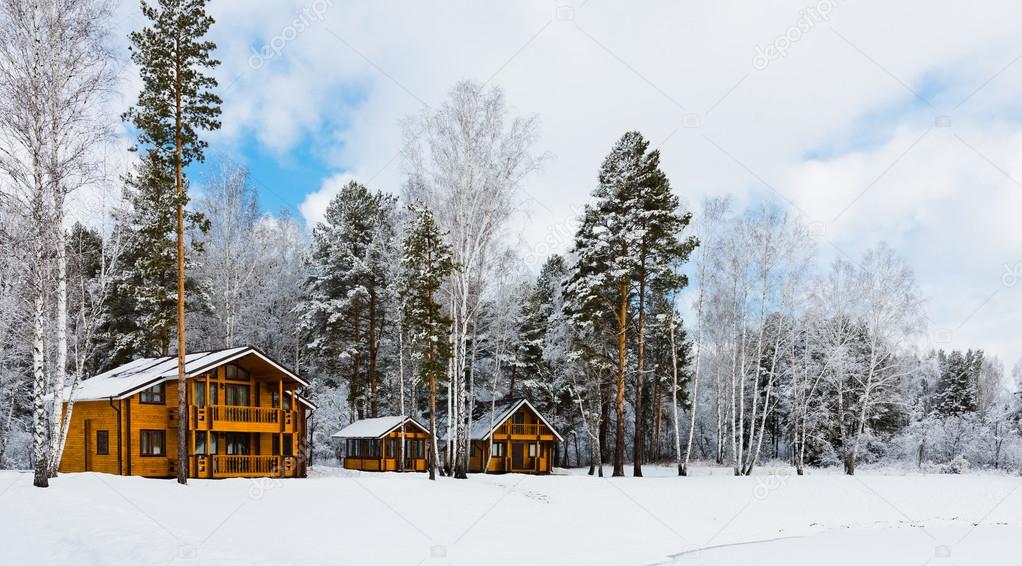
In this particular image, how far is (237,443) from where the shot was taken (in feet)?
A: 96.9

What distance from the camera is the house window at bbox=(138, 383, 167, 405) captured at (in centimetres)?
2645

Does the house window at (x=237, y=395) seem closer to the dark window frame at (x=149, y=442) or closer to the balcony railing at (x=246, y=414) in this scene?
the balcony railing at (x=246, y=414)

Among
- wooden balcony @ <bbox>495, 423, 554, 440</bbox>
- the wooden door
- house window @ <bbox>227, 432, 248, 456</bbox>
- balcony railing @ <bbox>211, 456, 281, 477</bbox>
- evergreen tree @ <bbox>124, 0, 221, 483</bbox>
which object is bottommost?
the wooden door

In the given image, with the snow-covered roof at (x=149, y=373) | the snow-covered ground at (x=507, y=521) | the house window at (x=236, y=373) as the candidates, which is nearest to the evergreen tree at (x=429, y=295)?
the snow-covered ground at (x=507, y=521)

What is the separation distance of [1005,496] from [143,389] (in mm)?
34263

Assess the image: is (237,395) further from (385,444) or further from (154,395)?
(385,444)

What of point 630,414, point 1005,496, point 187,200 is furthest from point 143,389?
point 630,414

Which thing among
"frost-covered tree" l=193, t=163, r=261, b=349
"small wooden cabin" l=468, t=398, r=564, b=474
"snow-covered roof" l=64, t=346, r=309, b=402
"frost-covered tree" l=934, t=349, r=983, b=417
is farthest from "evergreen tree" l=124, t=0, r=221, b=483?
"frost-covered tree" l=934, t=349, r=983, b=417

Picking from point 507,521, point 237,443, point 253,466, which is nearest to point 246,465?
point 253,466

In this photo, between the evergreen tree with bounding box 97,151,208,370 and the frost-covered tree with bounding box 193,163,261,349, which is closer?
the evergreen tree with bounding box 97,151,208,370

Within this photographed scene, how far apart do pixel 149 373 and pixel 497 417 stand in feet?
59.2

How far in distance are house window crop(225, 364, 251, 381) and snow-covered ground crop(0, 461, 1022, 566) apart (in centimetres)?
608

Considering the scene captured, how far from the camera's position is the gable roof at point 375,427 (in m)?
35.6

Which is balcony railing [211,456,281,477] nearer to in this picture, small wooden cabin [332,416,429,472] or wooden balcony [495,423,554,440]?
small wooden cabin [332,416,429,472]
